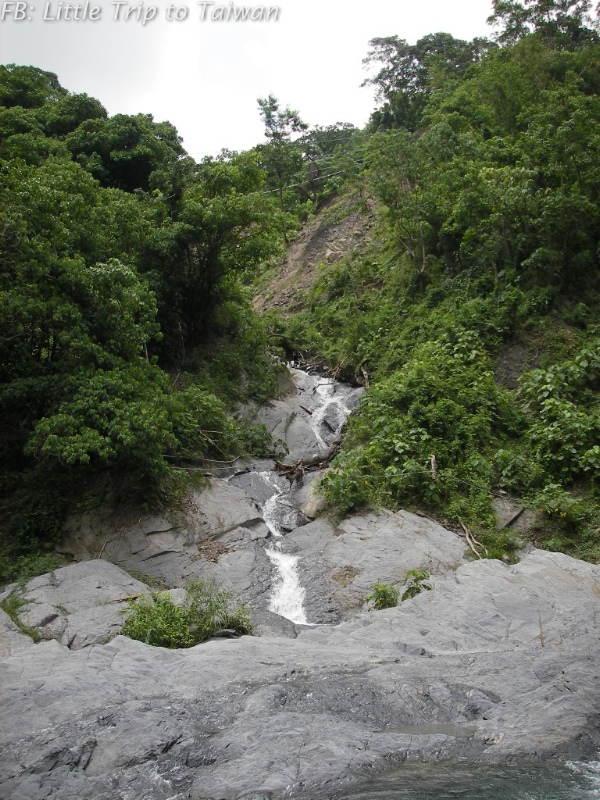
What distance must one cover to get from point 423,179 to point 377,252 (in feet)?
23.6

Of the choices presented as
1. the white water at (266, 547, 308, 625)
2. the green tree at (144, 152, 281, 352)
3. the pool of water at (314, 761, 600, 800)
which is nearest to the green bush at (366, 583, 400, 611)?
the white water at (266, 547, 308, 625)

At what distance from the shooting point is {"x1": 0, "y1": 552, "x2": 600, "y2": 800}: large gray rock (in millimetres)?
6094

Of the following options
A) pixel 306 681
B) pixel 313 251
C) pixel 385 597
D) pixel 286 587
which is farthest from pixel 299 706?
pixel 313 251

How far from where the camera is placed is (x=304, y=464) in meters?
17.4

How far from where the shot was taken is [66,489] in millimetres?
13742

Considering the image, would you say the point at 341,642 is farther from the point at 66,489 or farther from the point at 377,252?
the point at 377,252

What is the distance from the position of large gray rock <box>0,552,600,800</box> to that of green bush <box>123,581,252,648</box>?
674 millimetres

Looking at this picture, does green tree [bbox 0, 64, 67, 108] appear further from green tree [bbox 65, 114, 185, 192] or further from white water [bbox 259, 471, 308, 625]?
white water [bbox 259, 471, 308, 625]

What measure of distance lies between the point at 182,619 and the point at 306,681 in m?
2.73

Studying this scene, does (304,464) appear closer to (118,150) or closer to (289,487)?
(289,487)

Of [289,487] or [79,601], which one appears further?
[289,487]

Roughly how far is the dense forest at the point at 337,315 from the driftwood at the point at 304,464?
4.19ft

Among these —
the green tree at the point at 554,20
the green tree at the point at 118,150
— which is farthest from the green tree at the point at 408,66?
the green tree at the point at 118,150

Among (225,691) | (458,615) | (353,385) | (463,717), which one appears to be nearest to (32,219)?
(225,691)
